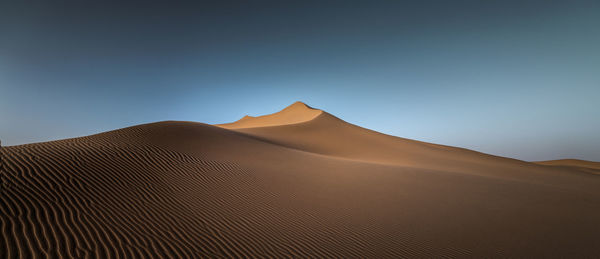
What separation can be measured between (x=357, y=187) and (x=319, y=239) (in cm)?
403

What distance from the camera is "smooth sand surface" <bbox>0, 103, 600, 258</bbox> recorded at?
158 inches

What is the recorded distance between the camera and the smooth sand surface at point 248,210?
4.00 metres

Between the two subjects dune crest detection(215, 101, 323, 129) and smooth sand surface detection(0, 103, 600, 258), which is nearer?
smooth sand surface detection(0, 103, 600, 258)

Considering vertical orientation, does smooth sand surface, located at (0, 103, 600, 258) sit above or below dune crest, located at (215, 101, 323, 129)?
below

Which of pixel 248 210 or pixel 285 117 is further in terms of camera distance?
pixel 285 117

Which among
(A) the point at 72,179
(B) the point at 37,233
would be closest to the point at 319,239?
(B) the point at 37,233

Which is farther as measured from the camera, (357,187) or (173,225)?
(357,187)

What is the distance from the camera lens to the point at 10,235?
3521mm

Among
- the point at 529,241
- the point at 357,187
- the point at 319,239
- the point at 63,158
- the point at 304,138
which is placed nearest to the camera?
the point at 319,239

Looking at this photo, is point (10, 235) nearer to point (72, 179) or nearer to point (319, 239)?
point (72, 179)

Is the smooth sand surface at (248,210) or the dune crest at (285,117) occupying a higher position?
the dune crest at (285,117)

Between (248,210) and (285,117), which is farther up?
(285,117)

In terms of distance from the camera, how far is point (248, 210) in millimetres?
5773

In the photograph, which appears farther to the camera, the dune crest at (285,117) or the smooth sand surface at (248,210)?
the dune crest at (285,117)
